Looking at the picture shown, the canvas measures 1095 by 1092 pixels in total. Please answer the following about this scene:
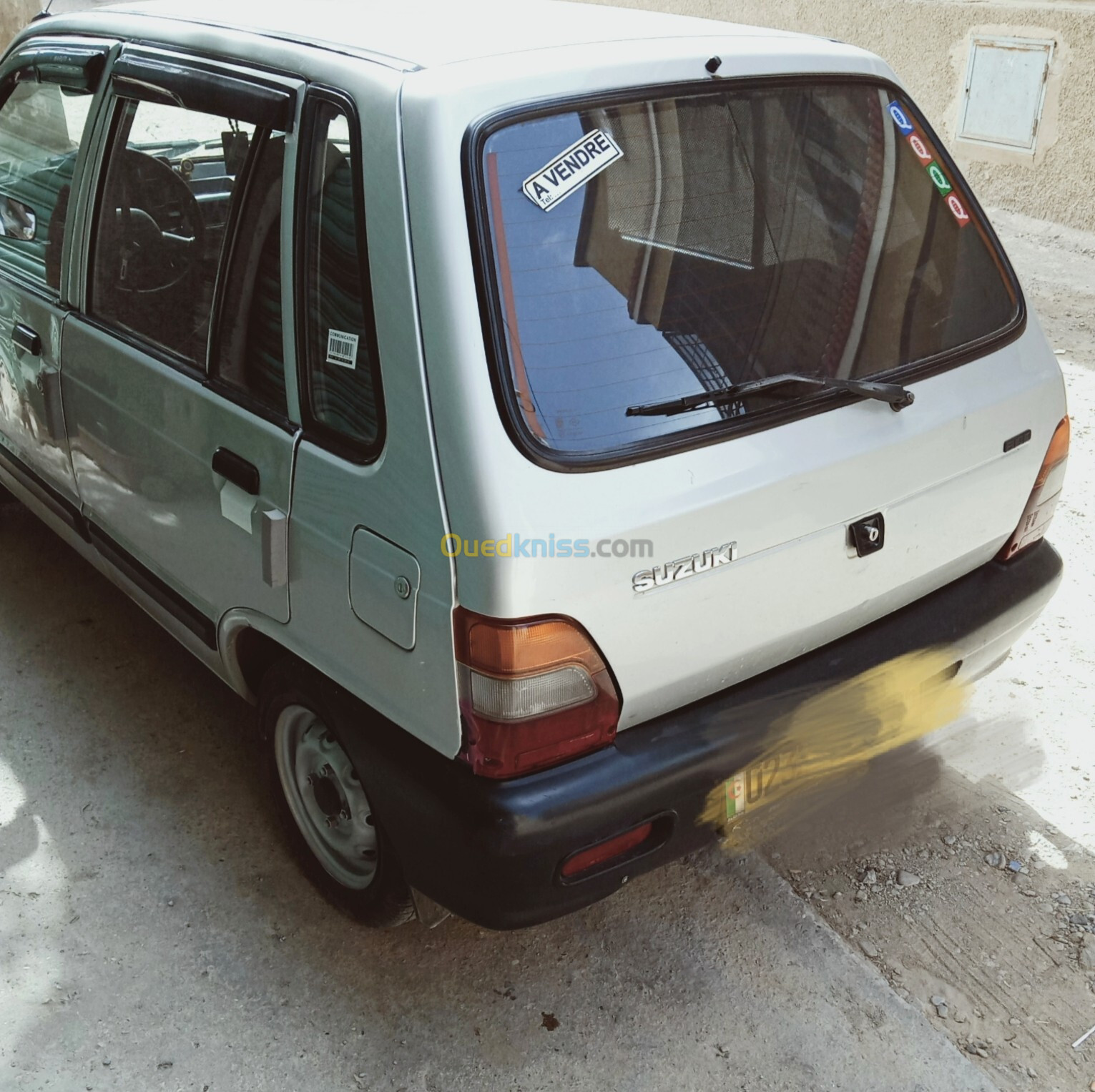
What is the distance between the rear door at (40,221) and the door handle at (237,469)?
907mm

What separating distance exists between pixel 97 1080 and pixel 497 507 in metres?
1.47

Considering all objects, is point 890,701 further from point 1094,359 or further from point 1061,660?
point 1094,359

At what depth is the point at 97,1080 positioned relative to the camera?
7.46 feet

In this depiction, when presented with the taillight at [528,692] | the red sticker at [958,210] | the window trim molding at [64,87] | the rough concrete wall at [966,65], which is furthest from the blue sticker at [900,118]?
the rough concrete wall at [966,65]

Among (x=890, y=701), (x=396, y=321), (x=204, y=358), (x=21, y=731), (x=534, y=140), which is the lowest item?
(x=21, y=731)

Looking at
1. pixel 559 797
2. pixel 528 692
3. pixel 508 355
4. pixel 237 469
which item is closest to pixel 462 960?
pixel 559 797

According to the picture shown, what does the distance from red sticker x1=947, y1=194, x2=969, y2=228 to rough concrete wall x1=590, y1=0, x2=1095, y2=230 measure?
17.9 feet

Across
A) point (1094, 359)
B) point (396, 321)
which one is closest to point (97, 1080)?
point (396, 321)

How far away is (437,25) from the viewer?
7.48 feet

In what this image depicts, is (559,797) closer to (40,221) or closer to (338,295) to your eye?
(338,295)

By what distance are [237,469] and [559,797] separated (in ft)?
3.14

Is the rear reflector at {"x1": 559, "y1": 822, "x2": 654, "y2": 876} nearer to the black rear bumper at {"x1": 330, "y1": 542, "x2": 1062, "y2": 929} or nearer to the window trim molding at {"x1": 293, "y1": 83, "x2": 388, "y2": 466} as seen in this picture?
the black rear bumper at {"x1": 330, "y1": 542, "x2": 1062, "y2": 929}

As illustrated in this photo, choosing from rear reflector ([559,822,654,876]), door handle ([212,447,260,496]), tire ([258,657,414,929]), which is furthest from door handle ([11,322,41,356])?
rear reflector ([559,822,654,876])

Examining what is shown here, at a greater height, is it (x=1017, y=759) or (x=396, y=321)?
(x=396, y=321)
